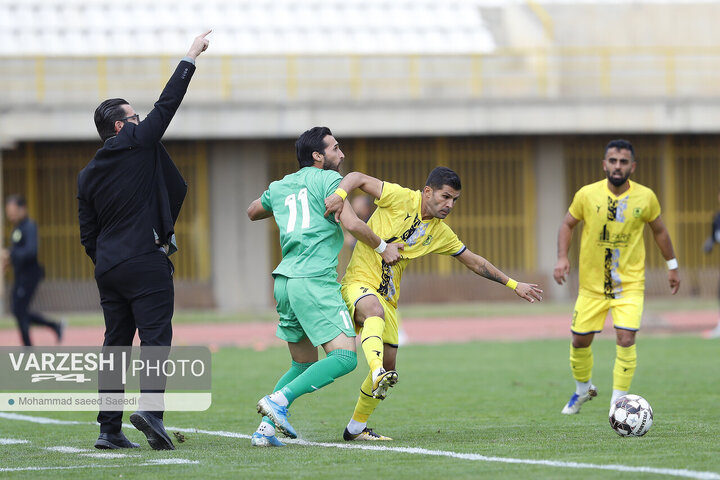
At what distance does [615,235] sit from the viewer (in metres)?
9.72

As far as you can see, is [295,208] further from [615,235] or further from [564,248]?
[615,235]

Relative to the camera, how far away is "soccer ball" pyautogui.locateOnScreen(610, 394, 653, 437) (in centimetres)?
764

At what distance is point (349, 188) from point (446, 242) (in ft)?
3.44

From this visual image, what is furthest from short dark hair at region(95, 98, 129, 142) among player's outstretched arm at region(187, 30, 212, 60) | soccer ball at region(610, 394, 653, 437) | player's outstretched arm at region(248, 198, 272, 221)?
Result: soccer ball at region(610, 394, 653, 437)

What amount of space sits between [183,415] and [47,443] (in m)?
2.01

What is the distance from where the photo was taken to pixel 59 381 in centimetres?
1230

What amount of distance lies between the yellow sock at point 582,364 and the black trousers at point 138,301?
3946 millimetres

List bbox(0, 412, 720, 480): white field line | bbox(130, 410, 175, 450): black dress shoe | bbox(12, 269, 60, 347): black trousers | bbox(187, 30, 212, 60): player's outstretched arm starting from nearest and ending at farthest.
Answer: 1. bbox(0, 412, 720, 480): white field line
2. bbox(130, 410, 175, 450): black dress shoe
3. bbox(187, 30, 212, 60): player's outstretched arm
4. bbox(12, 269, 60, 347): black trousers

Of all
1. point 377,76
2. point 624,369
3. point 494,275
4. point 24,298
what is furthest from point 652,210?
point 377,76

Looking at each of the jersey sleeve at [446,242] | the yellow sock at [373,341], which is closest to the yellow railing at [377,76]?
the jersey sleeve at [446,242]

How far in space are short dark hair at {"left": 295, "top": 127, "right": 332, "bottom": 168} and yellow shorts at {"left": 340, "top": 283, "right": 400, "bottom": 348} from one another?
928 mm

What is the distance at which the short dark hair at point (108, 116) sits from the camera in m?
7.62

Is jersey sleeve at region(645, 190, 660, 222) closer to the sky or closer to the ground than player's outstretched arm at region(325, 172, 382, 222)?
closer to the ground

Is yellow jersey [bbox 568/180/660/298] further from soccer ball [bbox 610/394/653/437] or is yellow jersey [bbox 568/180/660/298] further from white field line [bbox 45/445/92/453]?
white field line [bbox 45/445/92/453]
